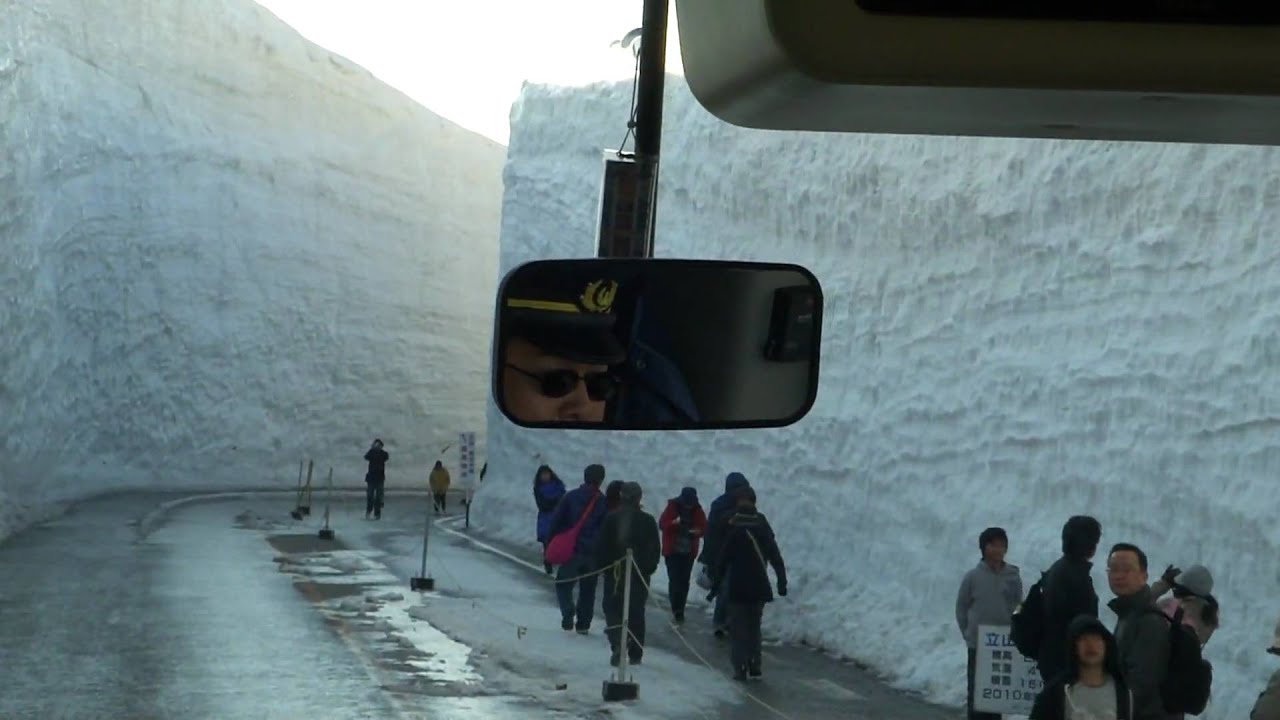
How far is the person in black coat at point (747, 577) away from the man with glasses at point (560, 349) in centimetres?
922

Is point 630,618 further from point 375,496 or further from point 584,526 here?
point 375,496

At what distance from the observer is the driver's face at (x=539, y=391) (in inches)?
124

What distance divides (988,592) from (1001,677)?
3.49ft

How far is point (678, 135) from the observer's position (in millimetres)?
25500

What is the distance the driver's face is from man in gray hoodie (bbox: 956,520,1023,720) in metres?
6.84

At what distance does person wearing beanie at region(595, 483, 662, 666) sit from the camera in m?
12.9

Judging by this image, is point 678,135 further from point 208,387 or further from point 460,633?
point 208,387

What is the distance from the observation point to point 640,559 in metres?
13.1

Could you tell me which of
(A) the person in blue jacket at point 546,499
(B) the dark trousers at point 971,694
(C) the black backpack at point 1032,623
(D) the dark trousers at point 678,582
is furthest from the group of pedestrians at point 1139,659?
(A) the person in blue jacket at point 546,499

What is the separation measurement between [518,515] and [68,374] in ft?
40.7

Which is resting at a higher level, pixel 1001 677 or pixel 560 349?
pixel 560 349

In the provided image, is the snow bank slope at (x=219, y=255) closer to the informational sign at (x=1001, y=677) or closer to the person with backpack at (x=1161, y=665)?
the informational sign at (x=1001, y=677)

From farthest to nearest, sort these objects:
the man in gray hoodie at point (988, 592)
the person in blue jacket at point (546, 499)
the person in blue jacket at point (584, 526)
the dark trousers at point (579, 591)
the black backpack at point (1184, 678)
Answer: the person in blue jacket at point (546, 499) → the dark trousers at point (579, 591) → the person in blue jacket at point (584, 526) → the man in gray hoodie at point (988, 592) → the black backpack at point (1184, 678)

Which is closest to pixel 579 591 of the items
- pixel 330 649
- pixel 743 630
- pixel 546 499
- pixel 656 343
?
pixel 330 649
